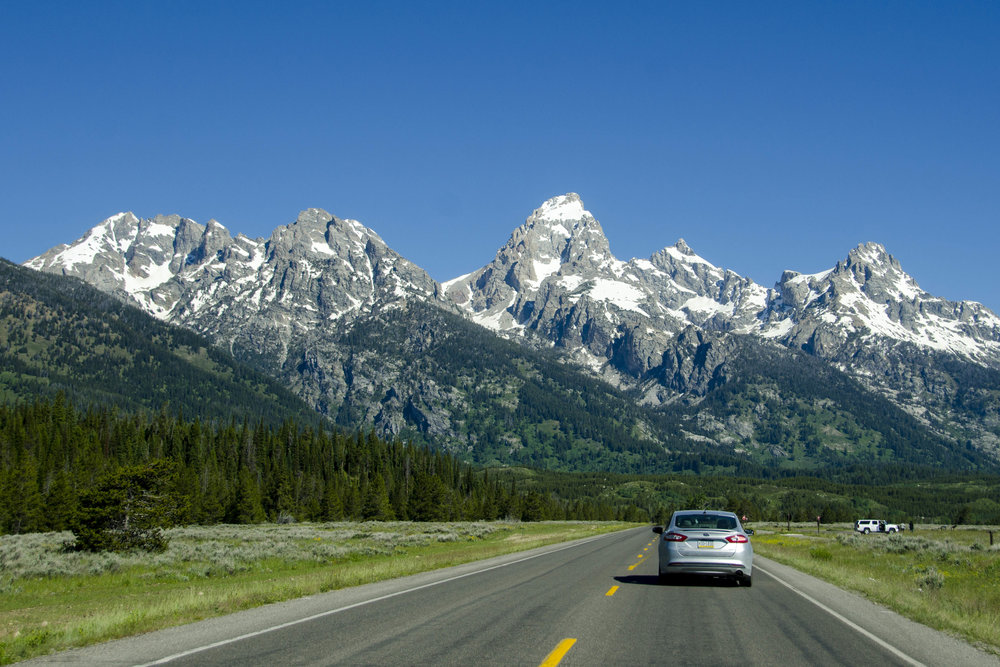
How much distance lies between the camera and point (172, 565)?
108 ft

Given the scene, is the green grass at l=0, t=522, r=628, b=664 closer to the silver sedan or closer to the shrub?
the shrub

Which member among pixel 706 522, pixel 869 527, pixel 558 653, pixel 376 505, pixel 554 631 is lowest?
pixel 376 505

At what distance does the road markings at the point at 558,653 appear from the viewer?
446 inches

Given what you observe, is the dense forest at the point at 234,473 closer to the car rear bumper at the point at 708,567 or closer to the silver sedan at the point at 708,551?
the silver sedan at the point at 708,551

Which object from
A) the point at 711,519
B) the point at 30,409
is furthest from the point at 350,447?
the point at 711,519

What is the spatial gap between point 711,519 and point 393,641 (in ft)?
43.3

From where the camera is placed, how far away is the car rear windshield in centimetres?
2284

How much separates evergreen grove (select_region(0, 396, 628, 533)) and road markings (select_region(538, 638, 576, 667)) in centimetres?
A: 4359

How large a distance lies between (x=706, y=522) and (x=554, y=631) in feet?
34.0

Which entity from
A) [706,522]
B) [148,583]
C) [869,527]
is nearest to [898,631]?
[706,522]

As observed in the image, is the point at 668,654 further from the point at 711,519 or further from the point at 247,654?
the point at 711,519

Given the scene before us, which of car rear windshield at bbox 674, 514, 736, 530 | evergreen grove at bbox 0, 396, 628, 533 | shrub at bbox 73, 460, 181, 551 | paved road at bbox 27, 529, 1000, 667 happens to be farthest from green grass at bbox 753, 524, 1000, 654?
evergreen grove at bbox 0, 396, 628, 533

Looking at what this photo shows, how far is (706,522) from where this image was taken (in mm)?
23156

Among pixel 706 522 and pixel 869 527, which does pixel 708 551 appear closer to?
pixel 706 522
